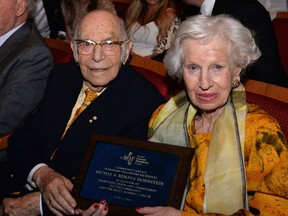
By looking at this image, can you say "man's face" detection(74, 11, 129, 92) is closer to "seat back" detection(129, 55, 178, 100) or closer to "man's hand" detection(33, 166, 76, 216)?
"seat back" detection(129, 55, 178, 100)

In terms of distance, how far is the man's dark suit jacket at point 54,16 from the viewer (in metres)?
5.08

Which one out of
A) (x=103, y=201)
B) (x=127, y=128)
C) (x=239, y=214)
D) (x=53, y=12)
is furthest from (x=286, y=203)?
(x=53, y=12)

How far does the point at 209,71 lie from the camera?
6.41 ft

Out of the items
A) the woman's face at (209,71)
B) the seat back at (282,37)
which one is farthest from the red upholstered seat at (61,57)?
the seat back at (282,37)

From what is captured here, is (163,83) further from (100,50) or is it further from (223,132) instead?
(223,132)

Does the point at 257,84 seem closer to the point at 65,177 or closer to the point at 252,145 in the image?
the point at 252,145

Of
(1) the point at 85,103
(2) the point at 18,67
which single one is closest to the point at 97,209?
(1) the point at 85,103

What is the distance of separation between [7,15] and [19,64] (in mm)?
323

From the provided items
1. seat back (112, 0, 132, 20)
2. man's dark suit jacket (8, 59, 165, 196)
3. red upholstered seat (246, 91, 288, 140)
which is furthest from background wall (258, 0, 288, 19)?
man's dark suit jacket (8, 59, 165, 196)

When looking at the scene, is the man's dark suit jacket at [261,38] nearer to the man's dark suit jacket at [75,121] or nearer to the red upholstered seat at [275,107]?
the red upholstered seat at [275,107]

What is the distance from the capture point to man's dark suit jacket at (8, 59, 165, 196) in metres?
2.29

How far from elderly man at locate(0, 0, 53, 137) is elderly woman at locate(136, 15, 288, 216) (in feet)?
2.94

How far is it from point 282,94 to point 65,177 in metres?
1.09

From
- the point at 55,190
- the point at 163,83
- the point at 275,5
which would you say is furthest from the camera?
the point at 275,5
